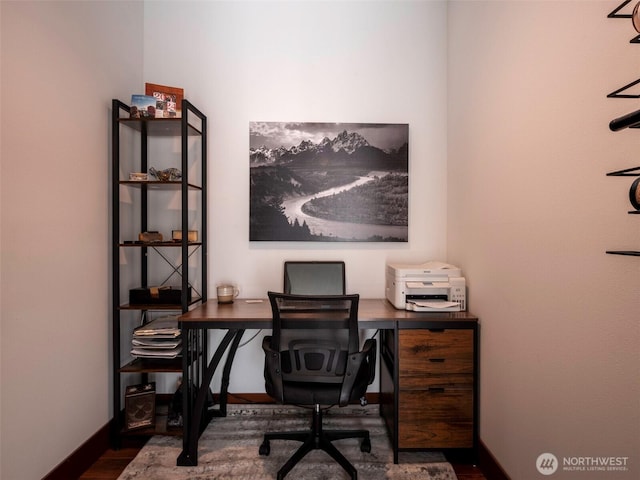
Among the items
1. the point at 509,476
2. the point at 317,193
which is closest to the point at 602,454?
the point at 509,476

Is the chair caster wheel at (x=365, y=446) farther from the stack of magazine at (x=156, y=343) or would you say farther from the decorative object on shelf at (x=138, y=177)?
the decorative object on shelf at (x=138, y=177)

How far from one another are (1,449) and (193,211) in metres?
1.63

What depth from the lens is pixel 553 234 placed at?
138 cm

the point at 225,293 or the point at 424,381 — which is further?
the point at 225,293

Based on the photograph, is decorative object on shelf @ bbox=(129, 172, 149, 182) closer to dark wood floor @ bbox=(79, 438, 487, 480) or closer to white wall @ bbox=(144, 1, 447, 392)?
white wall @ bbox=(144, 1, 447, 392)

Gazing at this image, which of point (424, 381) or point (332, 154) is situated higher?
point (332, 154)

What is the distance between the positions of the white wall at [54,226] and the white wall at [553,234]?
7.41ft

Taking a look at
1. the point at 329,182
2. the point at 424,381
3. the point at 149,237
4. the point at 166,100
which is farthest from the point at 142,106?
the point at 424,381

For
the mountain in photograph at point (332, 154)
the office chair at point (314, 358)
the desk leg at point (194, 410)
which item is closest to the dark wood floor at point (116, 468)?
the desk leg at point (194, 410)

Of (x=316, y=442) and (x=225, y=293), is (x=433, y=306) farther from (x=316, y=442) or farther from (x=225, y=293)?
(x=225, y=293)

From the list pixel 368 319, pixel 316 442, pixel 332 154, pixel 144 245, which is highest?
pixel 332 154

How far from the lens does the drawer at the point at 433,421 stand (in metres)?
1.94

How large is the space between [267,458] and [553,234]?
1.90 m

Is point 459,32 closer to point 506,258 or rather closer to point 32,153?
point 506,258
